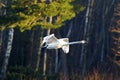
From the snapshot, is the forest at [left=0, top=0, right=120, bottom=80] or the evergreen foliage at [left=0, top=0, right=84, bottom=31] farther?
the forest at [left=0, top=0, right=120, bottom=80]

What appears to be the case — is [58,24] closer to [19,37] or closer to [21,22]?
[21,22]

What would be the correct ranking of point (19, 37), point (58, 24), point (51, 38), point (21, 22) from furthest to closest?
point (19, 37)
point (58, 24)
point (21, 22)
point (51, 38)

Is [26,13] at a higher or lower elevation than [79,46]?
higher

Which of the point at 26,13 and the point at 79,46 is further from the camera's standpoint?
the point at 79,46

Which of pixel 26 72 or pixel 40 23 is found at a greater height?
pixel 40 23

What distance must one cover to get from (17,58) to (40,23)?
14.2 meters

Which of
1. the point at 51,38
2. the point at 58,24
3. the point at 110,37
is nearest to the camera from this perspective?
the point at 51,38

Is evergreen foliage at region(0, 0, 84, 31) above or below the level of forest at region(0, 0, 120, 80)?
above

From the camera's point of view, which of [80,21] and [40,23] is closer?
[40,23]

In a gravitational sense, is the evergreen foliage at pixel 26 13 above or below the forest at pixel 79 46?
above

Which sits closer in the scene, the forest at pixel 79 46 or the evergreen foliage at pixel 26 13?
the evergreen foliage at pixel 26 13

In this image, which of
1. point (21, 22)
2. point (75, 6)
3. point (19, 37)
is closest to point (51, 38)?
point (21, 22)

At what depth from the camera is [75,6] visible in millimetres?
20109

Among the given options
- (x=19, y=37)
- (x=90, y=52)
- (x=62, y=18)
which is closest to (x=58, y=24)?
(x=62, y=18)
